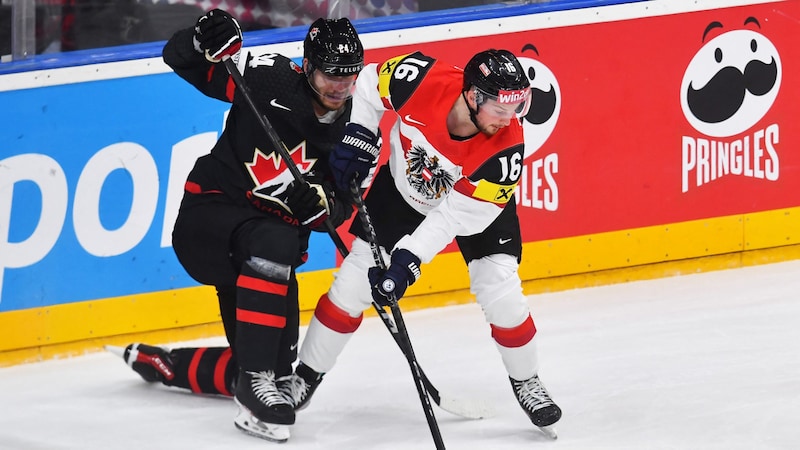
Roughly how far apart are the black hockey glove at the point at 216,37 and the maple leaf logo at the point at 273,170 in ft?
0.97

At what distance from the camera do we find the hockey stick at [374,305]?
3.66 meters

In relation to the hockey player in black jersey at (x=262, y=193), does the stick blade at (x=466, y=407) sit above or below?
below

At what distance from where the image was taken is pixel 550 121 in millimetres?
4930

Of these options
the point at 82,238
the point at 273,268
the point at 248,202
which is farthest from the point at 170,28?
the point at 273,268

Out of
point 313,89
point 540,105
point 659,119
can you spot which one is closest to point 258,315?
point 313,89

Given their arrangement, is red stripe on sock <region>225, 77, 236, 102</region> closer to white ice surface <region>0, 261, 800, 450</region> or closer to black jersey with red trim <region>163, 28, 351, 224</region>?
black jersey with red trim <region>163, 28, 351, 224</region>

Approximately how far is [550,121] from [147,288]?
5.14 ft

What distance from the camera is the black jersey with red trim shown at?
3729 millimetres

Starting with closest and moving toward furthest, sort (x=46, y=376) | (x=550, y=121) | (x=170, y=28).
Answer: (x=46, y=376) → (x=170, y=28) → (x=550, y=121)

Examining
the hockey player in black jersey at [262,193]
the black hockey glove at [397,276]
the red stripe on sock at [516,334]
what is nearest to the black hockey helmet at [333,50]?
the hockey player in black jersey at [262,193]

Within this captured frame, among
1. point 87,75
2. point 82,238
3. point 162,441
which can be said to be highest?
point 87,75

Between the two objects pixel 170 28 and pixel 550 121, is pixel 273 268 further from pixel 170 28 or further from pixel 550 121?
pixel 550 121

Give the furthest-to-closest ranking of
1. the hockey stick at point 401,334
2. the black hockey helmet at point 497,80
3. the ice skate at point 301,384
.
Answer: the ice skate at point 301,384, the hockey stick at point 401,334, the black hockey helmet at point 497,80

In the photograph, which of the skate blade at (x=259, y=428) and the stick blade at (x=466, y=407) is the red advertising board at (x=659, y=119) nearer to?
the stick blade at (x=466, y=407)
